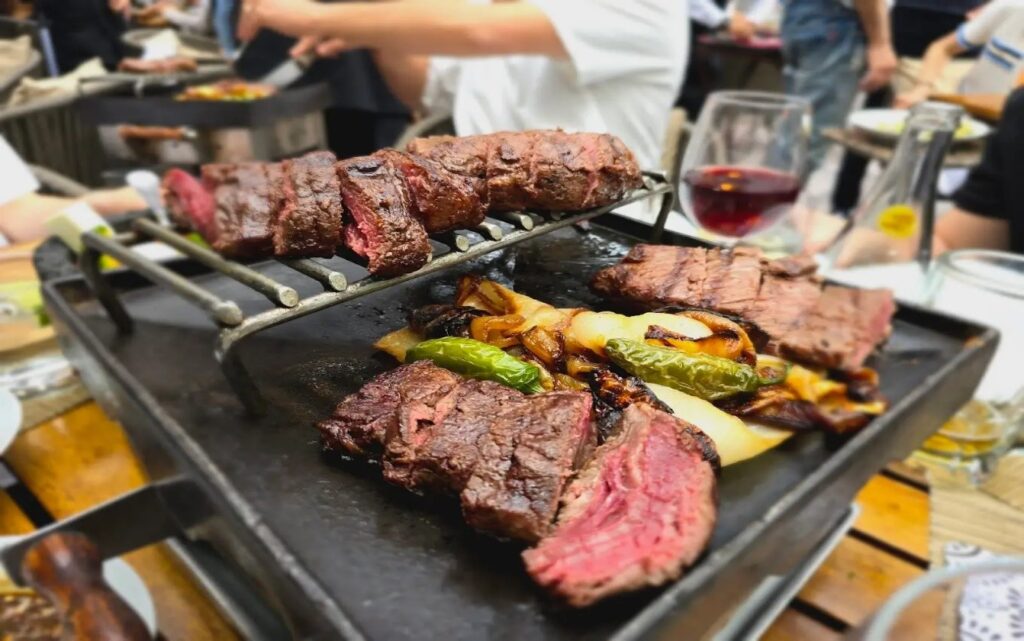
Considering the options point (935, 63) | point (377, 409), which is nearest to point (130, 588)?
point (377, 409)

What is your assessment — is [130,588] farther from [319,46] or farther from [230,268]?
[319,46]

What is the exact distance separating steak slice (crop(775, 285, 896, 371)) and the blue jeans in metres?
6.09

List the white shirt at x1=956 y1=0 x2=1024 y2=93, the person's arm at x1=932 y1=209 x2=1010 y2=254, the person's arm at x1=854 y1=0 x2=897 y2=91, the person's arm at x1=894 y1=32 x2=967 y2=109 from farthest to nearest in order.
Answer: the person's arm at x1=854 y1=0 x2=897 y2=91 → the person's arm at x1=894 y1=32 x2=967 y2=109 → the white shirt at x1=956 y1=0 x2=1024 y2=93 → the person's arm at x1=932 y1=209 x2=1010 y2=254

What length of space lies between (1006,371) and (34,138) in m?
5.55

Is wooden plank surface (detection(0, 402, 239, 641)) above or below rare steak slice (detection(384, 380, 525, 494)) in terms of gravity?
below

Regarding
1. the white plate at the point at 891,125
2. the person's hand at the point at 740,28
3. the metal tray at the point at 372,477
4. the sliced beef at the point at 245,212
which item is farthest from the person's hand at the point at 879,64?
the sliced beef at the point at 245,212

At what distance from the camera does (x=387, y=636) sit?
0.84 metres

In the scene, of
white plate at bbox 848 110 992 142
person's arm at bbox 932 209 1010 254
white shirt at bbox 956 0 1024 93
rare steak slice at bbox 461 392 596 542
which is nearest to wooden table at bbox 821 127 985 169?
white plate at bbox 848 110 992 142

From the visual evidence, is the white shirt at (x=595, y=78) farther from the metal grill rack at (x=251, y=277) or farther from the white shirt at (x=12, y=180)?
the white shirt at (x=12, y=180)

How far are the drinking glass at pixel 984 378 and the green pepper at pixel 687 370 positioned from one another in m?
0.77

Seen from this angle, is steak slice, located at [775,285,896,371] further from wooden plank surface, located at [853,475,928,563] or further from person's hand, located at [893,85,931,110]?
person's hand, located at [893,85,931,110]

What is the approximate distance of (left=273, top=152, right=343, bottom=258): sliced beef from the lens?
1.22 metres

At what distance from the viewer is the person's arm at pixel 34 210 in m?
2.86

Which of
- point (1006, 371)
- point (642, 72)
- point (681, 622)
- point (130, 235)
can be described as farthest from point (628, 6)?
point (681, 622)
